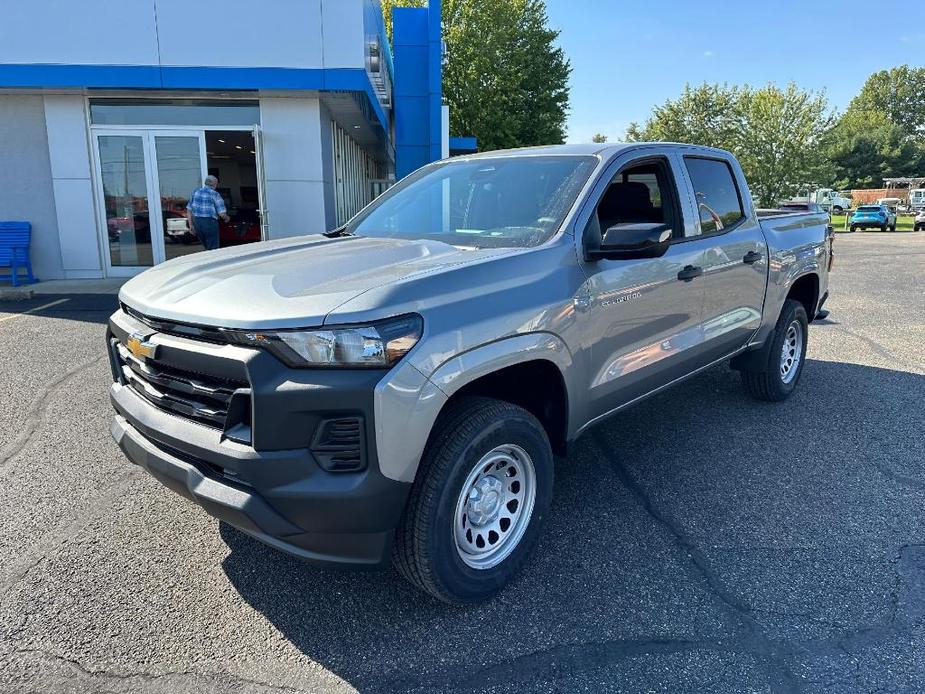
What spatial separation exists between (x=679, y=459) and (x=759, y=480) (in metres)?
0.50

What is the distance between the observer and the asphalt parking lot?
2.45 meters

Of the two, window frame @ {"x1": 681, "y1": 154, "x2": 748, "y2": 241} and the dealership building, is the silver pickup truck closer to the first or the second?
window frame @ {"x1": 681, "y1": 154, "x2": 748, "y2": 241}

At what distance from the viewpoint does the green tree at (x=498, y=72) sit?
103 ft

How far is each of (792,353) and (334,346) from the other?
4.63 m

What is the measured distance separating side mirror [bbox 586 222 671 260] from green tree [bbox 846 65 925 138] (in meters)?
112

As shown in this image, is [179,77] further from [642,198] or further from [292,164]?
[642,198]

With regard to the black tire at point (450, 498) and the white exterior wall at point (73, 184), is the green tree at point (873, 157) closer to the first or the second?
the white exterior wall at point (73, 184)

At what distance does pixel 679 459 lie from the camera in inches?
172

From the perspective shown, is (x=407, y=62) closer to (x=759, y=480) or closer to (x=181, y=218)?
(x=181, y=218)

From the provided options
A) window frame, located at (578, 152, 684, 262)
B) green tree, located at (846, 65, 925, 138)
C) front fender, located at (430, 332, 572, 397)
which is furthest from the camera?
green tree, located at (846, 65, 925, 138)

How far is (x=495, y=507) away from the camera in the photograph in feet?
9.65

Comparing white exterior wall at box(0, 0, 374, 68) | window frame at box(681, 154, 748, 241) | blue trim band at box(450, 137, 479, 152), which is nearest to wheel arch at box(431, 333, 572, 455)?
window frame at box(681, 154, 748, 241)

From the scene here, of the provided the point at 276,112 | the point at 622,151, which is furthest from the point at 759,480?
the point at 276,112

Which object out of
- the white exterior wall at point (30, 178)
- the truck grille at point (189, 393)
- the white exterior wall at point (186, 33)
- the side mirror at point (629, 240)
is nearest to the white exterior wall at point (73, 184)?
the white exterior wall at point (30, 178)
